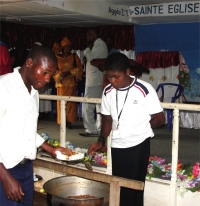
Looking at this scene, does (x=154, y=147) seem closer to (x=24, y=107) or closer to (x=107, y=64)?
(x=107, y=64)

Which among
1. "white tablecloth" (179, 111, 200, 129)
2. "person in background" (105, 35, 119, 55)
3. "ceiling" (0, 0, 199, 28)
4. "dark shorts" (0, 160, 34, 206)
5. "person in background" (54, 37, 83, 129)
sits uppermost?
"ceiling" (0, 0, 199, 28)

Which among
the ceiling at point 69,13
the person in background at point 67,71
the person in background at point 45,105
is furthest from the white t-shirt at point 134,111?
the person in background at point 45,105

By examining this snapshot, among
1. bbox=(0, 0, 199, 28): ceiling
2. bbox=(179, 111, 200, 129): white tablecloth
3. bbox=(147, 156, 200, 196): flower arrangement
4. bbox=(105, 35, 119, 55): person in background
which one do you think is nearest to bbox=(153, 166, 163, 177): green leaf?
bbox=(147, 156, 200, 196): flower arrangement

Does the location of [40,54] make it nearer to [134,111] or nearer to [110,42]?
[134,111]

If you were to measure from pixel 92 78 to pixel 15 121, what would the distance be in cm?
543

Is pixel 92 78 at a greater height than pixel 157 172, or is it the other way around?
pixel 92 78

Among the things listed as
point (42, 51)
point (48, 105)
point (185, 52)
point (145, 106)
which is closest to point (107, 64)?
point (145, 106)

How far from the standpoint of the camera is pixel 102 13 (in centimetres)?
798

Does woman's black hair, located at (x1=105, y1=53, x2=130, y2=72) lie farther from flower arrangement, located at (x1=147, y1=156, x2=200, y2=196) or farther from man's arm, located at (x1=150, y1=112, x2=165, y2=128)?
flower arrangement, located at (x1=147, y1=156, x2=200, y2=196)

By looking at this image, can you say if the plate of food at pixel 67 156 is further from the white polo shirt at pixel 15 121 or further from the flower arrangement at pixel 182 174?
the flower arrangement at pixel 182 174

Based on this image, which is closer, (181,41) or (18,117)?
(18,117)

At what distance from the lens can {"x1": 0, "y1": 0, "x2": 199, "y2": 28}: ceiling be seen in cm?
675

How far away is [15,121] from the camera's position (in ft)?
7.83

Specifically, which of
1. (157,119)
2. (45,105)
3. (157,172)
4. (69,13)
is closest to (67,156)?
(157,119)
